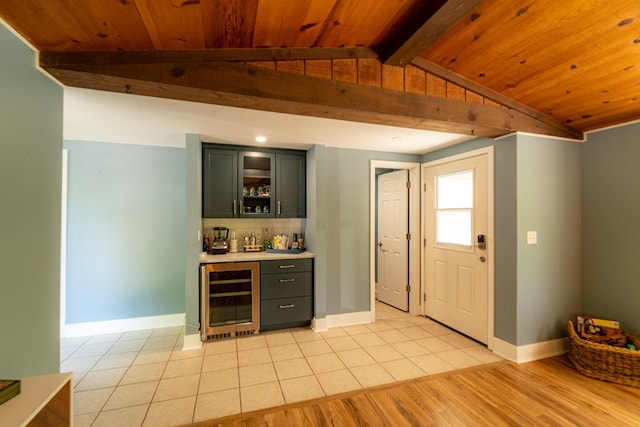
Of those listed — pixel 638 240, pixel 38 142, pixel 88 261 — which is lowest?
pixel 88 261

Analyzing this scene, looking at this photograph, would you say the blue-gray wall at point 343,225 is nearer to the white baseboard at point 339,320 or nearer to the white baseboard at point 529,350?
the white baseboard at point 339,320

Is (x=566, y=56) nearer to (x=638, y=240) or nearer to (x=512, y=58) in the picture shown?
(x=512, y=58)

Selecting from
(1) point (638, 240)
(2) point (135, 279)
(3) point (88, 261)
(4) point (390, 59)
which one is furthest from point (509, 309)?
(3) point (88, 261)

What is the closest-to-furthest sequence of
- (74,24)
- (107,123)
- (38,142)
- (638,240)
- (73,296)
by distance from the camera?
1. (74,24)
2. (38,142)
3. (638,240)
4. (107,123)
5. (73,296)

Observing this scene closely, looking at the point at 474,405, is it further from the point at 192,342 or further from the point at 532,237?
the point at 192,342

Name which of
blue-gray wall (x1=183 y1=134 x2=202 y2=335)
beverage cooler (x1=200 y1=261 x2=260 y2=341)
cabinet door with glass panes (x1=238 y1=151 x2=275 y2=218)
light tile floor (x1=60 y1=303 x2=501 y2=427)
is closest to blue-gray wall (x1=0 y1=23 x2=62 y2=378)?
light tile floor (x1=60 y1=303 x2=501 y2=427)

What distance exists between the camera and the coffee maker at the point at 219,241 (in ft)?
11.0

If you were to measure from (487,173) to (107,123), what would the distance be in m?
3.88

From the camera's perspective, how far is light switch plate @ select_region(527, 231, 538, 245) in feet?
8.75

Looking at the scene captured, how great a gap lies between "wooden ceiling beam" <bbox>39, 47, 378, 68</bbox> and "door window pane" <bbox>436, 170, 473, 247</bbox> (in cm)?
216

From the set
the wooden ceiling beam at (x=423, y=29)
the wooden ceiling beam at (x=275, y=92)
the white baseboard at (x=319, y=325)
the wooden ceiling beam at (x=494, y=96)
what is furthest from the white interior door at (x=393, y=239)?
the wooden ceiling beam at (x=423, y=29)

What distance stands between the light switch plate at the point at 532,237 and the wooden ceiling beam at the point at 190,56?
234 centimetres

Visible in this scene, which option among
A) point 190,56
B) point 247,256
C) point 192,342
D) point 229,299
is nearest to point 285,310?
point 229,299

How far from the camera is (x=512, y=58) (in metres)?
1.95
